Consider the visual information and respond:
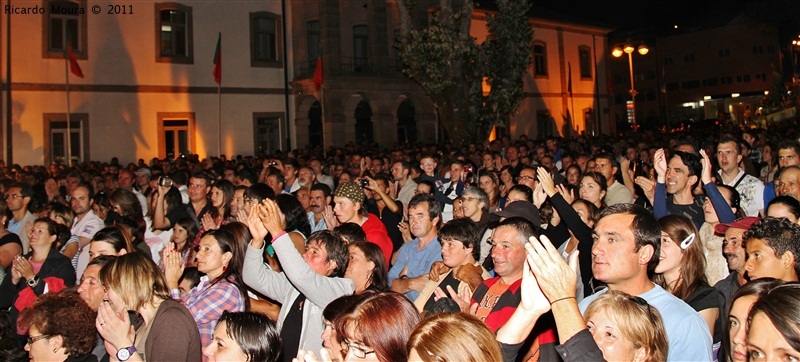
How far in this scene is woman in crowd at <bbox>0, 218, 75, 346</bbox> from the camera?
617 centimetres

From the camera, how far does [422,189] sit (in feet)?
30.7

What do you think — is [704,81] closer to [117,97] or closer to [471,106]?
[471,106]

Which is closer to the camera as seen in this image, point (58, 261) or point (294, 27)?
point (58, 261)

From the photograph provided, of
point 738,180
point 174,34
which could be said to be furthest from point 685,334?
point 174,34

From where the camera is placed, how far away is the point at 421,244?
6.84m

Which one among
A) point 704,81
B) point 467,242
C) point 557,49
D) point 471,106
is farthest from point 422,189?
point 704,81

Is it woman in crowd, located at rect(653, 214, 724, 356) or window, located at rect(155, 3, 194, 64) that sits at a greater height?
window, located at rect(155, 3, 194, 64)

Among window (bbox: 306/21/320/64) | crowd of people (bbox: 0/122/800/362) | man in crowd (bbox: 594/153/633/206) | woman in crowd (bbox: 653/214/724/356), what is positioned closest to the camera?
crowd of people (bbox: 0/122/800/362)

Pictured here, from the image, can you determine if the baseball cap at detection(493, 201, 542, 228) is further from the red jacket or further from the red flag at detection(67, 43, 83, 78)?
the red flag at detection(67, 43, 83, 78)

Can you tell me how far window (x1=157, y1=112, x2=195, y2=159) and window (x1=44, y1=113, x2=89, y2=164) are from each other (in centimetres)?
262

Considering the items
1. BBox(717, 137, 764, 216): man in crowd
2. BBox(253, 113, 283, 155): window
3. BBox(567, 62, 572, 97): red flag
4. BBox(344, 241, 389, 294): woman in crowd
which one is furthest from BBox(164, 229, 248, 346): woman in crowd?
BBox(567, 62, 572, 97): red flag

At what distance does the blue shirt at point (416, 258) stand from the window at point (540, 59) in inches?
1338

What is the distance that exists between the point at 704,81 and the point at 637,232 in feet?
252

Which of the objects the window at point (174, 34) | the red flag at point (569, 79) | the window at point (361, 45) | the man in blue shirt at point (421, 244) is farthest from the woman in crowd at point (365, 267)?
the red flag at point (569, 79)
